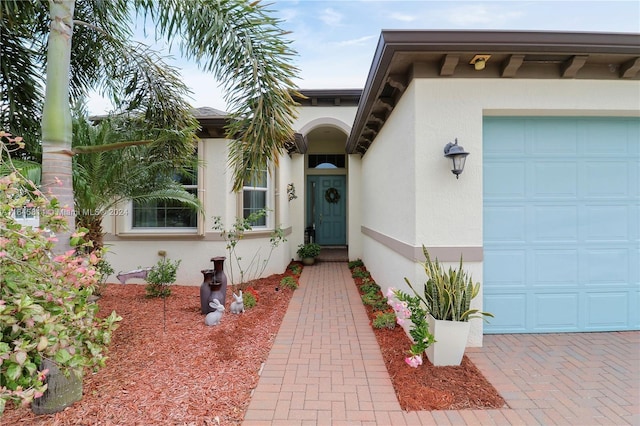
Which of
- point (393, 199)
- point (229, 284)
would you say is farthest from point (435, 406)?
point (229, 284)

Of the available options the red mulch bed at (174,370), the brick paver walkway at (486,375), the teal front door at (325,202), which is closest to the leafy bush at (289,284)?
the red mulch bed at (174,370)

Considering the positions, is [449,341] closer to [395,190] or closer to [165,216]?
[395,190]

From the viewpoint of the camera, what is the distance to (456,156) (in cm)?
340

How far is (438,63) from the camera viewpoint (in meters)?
3.54

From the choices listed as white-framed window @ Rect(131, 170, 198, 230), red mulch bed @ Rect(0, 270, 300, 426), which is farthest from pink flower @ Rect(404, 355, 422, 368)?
white-framed window @ Rect(131, 170, 198, 230)

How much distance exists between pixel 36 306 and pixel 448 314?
11.2 feet

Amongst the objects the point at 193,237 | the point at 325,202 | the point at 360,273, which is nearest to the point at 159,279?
the point at 193,237

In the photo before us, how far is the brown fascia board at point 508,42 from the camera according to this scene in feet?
10.3

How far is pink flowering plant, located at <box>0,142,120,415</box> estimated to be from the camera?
1724mm

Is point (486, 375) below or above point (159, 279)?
below

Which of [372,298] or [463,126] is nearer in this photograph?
[463,126]

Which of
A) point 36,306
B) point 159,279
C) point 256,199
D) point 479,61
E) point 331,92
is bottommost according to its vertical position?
point 159,279

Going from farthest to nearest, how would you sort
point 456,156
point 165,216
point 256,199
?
point 256,199 → point 165,216 → point 456,156

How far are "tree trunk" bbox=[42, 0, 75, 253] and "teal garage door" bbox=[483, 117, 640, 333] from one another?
4824 mm
